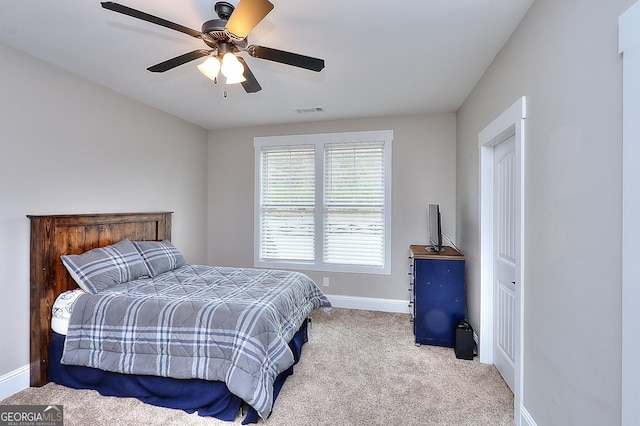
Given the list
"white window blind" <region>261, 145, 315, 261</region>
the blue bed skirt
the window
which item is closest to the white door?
the window

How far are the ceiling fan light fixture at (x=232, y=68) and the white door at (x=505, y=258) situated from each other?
2.04 m

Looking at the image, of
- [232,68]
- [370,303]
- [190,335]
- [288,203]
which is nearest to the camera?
[232,68]

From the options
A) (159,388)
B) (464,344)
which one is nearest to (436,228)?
(464,344)

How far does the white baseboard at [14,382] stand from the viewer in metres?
2.16

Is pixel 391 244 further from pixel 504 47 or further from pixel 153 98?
pixel 153 98

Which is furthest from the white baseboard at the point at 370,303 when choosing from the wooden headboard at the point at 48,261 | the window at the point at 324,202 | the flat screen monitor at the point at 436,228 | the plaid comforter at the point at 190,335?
the wooden headboard at the point at 48,261

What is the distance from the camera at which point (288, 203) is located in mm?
4324

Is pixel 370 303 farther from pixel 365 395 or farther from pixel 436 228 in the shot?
pixel 365 395

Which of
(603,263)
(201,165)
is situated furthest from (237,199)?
(603,263)

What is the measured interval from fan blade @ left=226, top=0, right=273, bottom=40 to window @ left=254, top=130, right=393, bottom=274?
261 centimetres

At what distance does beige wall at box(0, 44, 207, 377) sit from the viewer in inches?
87.4

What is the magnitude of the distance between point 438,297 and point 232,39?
9.31ft

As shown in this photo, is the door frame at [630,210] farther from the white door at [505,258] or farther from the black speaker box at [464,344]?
the black speaker box at [464,344]

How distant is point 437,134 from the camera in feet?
12.6
